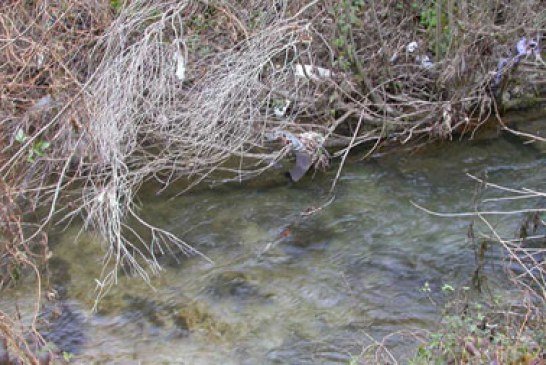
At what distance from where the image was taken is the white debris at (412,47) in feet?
20.0

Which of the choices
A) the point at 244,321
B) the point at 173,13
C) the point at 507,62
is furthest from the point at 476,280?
the point at 173,13

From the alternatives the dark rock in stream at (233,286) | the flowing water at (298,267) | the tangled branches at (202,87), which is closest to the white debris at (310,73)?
the tangled branches at (202,87)

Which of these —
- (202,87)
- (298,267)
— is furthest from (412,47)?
(298,267)

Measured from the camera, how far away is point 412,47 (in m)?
6.08

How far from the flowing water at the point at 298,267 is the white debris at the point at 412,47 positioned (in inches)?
35.5

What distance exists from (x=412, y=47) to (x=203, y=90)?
1953 mm

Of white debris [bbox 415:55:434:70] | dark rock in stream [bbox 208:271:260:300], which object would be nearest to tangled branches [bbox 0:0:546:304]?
white debris [bbox 415:55:434:70]

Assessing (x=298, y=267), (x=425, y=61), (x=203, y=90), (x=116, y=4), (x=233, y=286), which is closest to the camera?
(x=233, y=286)

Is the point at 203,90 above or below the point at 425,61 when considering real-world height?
above

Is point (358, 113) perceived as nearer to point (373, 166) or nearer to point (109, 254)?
point (373, 166)

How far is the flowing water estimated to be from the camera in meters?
4.07

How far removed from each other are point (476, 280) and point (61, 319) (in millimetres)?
2566

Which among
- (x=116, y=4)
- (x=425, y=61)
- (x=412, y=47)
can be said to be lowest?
(x=425, y=61)

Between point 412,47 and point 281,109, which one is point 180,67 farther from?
point 412,47
